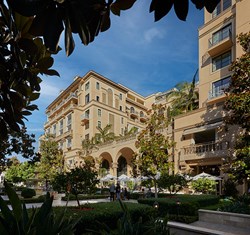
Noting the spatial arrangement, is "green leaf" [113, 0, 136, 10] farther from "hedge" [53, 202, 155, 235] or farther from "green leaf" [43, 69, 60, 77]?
"hedge" [53, 202, 155, 235]

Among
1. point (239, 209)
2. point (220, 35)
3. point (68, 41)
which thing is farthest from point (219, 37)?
point (68, 41)

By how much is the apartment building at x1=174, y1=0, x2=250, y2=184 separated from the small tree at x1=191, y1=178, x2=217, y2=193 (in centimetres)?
222

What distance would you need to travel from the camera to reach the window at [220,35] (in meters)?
25.0

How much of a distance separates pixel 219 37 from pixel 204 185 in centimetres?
1375

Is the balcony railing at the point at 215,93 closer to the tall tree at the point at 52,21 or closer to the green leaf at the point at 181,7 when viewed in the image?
the tall tree at the point at 52,21

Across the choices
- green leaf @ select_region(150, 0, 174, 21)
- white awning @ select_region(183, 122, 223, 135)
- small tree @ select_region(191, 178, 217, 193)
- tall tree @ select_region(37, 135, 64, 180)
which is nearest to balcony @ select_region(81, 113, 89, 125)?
tall tree @ select_region(37, 135, 64, 180)

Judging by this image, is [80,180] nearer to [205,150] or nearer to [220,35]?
[205,150]

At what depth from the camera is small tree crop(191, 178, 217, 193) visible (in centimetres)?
2120

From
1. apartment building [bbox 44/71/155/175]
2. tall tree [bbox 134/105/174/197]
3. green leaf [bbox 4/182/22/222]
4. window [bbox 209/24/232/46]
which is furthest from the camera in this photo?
apartment building [bbox 44/71/155/175]

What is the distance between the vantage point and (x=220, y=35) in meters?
25.8

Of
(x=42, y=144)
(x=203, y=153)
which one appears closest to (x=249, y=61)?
(x=203, y=153)

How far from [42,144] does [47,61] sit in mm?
41075

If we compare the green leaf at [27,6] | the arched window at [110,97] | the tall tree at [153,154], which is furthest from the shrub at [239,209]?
the arched window at [110,97]

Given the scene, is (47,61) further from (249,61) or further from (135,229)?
(249,61)
